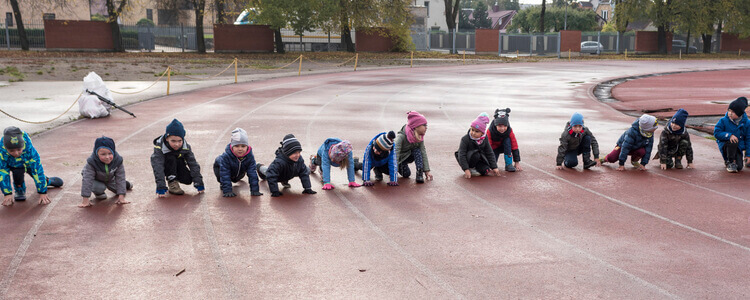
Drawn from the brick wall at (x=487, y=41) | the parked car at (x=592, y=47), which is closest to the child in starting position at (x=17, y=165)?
the brick wall at (x=487, y=41)

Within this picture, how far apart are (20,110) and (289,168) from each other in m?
12.9

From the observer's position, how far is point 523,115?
18391 millimetres

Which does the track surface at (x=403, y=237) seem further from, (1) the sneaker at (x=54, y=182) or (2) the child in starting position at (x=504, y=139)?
(2) the child in starting position at (x=504, y=139)

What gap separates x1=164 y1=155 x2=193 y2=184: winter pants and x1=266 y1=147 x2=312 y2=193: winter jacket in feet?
3.88

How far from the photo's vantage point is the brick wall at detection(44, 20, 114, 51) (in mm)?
47219

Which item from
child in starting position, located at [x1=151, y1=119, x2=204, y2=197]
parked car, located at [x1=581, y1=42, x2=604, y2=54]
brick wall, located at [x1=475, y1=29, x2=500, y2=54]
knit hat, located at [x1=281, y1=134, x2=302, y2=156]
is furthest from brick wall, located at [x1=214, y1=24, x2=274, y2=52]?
knit hat, located at [x1=281, y1=134, x2=302, y2=156]

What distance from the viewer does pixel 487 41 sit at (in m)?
60.6

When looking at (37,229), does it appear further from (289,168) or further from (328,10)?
(328,10)

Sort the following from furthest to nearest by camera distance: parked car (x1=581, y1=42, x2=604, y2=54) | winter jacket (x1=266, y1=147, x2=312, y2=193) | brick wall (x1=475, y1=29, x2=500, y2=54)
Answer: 1. parked car (x1=581, y1=42, x2=604, y2=54)
2. brick wall (x1=475, y1=29, x2=500, y2=54)
3. winter jacket (x1=266, y1=147, x2=312, y2=193)

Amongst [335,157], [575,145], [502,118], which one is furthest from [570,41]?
[335,157]

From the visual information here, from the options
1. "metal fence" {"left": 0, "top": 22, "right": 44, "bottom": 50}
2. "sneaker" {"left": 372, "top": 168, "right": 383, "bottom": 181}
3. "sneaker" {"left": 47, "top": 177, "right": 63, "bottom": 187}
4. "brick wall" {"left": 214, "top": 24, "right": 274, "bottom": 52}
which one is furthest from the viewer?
"brick wall" {"left": 214, "top": 24, "right": 274, "bottom": 52}

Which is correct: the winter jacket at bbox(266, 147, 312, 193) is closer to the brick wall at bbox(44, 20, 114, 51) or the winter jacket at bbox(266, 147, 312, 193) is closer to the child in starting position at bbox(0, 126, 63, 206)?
the child in starting position at bbox(0, 126, 63, 206)

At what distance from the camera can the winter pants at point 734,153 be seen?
10703 mm

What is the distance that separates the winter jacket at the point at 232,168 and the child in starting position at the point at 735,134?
7.78 m
